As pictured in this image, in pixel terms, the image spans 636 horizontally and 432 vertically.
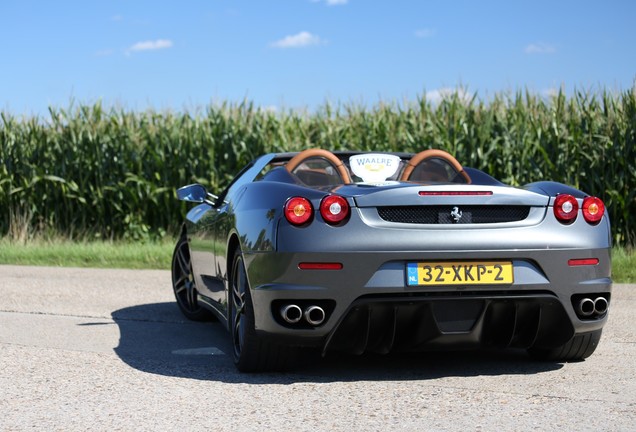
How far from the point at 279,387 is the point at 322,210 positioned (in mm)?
949

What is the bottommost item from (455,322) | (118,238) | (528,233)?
(118,238)

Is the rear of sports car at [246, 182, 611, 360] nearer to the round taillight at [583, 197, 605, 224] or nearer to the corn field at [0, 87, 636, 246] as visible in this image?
the round taillight at [583, 197, 605, 224]

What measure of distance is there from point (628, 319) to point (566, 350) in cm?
231

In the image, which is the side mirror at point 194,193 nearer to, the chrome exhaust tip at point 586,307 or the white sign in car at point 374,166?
the white sign in car at point 374,166

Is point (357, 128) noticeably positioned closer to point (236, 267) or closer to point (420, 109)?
point (420, 109)

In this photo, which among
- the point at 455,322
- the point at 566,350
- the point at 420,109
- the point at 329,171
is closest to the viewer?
the point at 455,322

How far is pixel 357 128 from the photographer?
17031 mm

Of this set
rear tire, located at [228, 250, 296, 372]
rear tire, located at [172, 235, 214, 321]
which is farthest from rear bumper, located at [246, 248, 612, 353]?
rear tire, located at [172, 235, 214, 321]

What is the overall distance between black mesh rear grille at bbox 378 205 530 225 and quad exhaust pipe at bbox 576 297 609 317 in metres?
0.58

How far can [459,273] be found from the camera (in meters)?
5.20

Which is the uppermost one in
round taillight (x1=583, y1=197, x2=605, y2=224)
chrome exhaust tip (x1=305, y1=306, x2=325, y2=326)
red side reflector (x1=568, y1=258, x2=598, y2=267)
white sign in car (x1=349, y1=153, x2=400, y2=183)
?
white sign in car (x1=349, y1=153, x2=400, y2=183)

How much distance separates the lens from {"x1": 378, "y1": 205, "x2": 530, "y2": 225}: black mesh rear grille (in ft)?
17.3

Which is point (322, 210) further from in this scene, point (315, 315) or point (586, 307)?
point (586, 307)

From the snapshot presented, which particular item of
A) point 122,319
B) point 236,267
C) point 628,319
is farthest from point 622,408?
point 122,319
